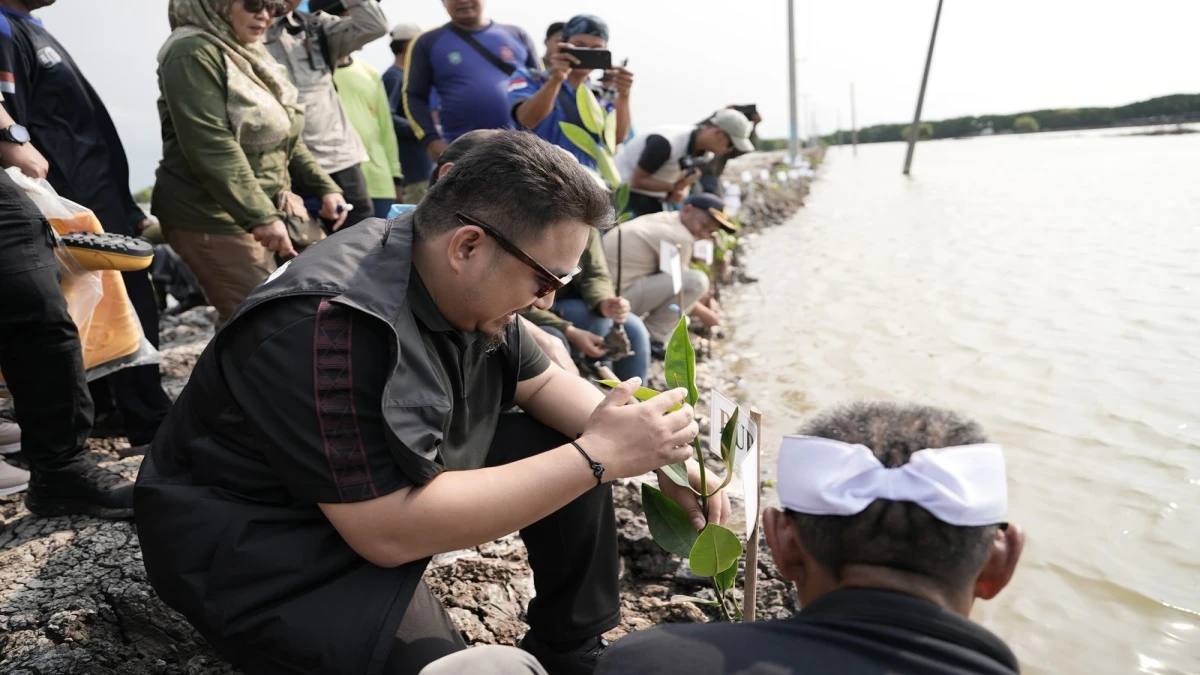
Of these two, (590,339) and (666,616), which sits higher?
(590,339)

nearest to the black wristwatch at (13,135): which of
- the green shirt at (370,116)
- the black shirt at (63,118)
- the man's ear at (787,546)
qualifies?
the black shirt at (63,118)

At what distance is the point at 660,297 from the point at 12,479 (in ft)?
9.69

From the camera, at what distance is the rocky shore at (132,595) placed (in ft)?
5.74

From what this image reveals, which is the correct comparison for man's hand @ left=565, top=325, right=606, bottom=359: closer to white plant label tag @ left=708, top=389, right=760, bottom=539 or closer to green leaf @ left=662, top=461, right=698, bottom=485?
green leaf @ left=662, top=461, right=698, bottom=485

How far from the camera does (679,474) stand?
175 cm

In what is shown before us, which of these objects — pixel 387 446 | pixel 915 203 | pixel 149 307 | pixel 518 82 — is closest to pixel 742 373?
pixel 518 82

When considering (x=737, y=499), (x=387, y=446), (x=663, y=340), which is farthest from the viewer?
(x=663, y=340)

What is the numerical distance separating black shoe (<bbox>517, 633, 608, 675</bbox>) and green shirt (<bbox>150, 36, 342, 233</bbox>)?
1650 millimetres

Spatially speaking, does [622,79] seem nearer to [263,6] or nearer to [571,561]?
[263,6]

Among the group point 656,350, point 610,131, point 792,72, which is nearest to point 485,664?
point 610,131

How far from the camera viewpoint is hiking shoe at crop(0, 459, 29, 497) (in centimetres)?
230

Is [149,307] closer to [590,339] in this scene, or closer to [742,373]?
[590,339]

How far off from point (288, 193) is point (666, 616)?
1949 millimetres

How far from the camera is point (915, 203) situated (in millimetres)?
14250
